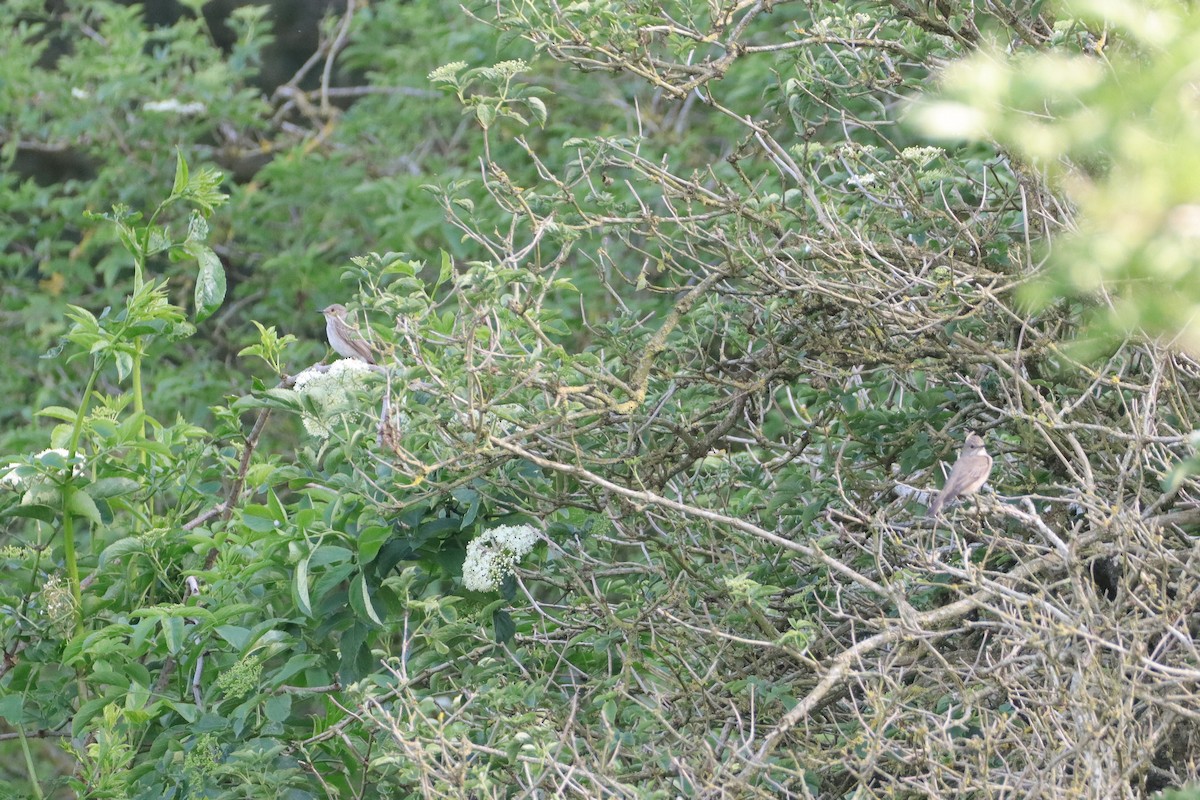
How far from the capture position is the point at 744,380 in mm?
3227

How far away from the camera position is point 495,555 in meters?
2.95

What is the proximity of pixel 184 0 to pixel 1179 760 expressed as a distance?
25.1 feet

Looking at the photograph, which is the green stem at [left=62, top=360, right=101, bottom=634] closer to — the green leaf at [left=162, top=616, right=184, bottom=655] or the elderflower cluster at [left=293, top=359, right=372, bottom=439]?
the green leaf at [left=162, top=616, right=184, bottom=655]

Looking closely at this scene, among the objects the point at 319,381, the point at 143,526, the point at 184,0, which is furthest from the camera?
the point at 184,0

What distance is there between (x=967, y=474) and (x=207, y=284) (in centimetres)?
192

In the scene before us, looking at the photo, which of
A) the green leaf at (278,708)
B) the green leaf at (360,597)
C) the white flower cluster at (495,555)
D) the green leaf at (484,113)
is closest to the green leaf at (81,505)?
the green leaf at (278,708)

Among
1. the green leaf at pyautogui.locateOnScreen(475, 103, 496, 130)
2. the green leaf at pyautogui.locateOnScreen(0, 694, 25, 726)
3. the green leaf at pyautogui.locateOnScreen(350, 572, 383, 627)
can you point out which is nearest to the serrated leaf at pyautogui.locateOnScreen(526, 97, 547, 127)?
the green leaf at pyautogui.locateOnScreen(475, 103, 496, 130)

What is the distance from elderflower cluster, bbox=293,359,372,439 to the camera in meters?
2.81

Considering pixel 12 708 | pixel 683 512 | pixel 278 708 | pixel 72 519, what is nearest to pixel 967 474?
pixel 683 512

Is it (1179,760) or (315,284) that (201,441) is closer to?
(1179,760)

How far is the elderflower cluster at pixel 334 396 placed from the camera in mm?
A: 2809

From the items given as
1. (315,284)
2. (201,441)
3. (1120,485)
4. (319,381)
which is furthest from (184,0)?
(1120,485)

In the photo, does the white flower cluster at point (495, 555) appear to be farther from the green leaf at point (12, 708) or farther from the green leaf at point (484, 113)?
the green leaf at point (12, 708)

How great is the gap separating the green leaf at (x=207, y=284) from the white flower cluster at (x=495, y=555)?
40.0 inches
